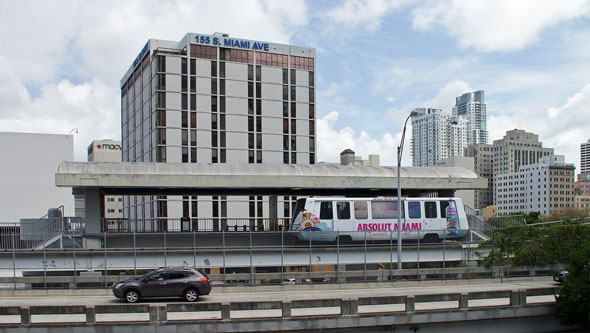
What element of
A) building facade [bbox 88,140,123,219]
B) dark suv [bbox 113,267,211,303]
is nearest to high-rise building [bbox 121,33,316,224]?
dark suv [bbox 113,267,211,303]

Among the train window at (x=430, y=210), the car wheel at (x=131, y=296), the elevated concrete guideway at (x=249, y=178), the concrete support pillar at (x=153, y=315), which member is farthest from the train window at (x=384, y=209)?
the concrete support pillar at (x=153, y=315)

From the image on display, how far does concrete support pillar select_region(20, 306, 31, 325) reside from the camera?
663 inches

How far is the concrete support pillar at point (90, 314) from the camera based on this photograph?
665 inches

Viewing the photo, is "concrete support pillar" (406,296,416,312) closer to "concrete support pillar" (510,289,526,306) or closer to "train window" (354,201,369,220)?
"concrete support pillar" (510,289,526,306)

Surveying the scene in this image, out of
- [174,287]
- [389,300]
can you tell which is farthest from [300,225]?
[389,300]

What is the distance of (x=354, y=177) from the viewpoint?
36.1 metres

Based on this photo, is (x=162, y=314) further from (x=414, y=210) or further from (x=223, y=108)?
(x=223, y=108)

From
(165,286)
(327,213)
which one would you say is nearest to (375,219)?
(327,213)

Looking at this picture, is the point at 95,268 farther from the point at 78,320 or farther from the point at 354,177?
the point at 354,177

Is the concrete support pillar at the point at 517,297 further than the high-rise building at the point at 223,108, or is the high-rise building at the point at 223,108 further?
the high-rise building at the point at 223,108

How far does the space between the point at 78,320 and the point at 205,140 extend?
7515 centimetres

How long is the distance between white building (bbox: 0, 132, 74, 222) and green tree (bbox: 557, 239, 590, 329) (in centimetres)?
→ 5908

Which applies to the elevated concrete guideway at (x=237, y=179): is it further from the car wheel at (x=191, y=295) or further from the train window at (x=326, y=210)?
the car wheel at (x=191, y=295)

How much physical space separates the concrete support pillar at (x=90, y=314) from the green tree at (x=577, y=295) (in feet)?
51.8
